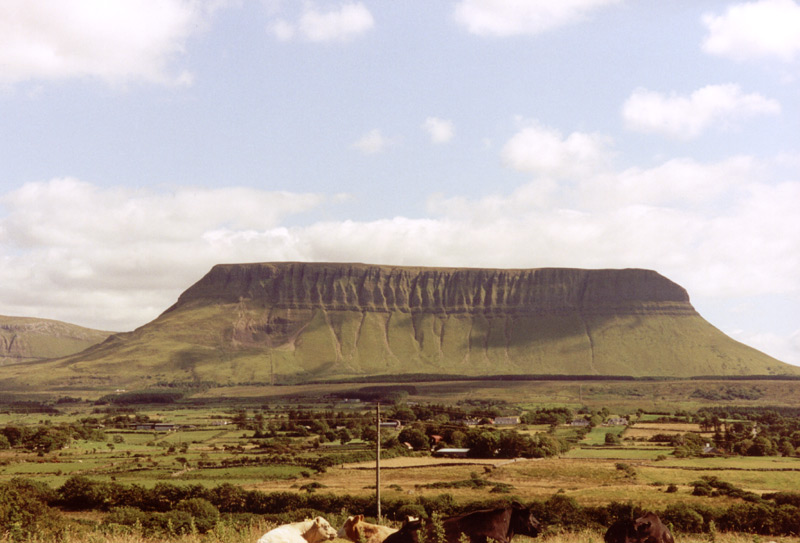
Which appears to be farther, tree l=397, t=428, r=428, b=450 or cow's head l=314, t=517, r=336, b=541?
tree l=397, t=428, r=428, b=450

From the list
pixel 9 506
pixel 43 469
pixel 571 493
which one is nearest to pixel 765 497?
pixel 571 493

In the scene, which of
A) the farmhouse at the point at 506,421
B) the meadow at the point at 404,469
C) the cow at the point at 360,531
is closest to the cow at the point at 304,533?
the cow at the point at 360,531

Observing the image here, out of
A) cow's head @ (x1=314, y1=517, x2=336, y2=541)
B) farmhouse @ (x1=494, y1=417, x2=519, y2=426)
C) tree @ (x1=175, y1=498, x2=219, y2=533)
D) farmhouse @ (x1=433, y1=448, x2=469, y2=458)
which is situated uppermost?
cow's head @ (x1=314, y1=517, x2=336, y2=541)

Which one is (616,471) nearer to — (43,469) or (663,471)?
(663,471)

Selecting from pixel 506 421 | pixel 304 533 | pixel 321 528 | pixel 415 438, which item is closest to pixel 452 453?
pixel 415 438

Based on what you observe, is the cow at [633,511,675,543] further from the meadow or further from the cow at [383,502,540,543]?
the meadow

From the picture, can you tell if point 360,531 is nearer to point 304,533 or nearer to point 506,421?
point 304,533

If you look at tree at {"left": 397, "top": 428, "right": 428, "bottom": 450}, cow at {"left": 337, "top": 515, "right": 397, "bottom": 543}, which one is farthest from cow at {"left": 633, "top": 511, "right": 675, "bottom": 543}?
tree at {"left": 397, "top": 428, "right": 428, "bottom": 450}

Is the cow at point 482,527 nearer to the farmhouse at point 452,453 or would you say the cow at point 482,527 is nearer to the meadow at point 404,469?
the meadow at point 404,469
